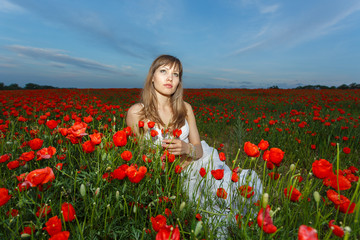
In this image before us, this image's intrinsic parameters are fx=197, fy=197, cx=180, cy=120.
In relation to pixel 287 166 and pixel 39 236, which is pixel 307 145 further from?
pixel 39 236

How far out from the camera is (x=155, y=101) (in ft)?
10.3

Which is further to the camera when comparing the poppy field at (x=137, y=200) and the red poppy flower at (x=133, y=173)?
the red poppy flower at (x=133, y=173)

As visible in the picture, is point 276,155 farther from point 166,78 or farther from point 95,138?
point 166,78

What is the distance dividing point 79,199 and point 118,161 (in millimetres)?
460

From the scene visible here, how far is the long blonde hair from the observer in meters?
2.94

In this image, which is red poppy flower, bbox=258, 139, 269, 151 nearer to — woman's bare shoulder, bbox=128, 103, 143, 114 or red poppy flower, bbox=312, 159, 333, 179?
red poppy flower, bbox=312, 159, 333, 179

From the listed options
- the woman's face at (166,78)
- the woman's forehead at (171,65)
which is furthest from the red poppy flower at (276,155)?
the woman's forehead at (171,65)

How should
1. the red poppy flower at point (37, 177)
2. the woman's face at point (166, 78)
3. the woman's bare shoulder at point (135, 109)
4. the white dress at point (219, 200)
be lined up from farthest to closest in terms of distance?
the woman's bare shoulder at point (135, 109) < the woman's face at point (166, 78) < the white dress at point (219, 200) < the red poppy flower at point (37, 177)

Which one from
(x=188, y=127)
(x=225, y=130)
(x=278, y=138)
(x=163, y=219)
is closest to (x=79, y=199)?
(x=163, y=219)

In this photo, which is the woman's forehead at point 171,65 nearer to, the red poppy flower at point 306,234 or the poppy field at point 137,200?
the poppy field at point 137,200

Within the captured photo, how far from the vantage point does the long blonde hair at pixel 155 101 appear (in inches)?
116

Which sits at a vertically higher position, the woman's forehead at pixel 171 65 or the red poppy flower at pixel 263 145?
the woman's forehead at pixel 171 65

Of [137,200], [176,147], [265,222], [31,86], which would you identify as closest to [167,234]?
[265,222]

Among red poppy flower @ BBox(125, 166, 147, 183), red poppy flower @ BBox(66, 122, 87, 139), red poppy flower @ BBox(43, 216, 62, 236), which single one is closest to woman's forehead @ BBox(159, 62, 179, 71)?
red poppy flower @ BBox(66, 122, 87, 139)
